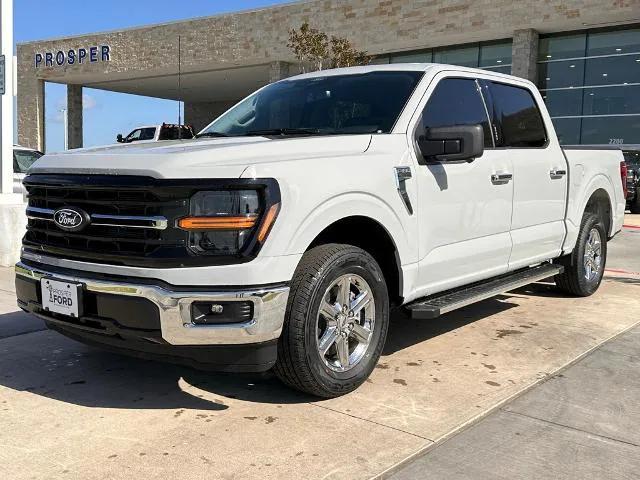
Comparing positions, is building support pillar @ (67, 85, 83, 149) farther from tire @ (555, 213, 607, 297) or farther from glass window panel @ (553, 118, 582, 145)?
tire @ (555, 213, 607, 297)

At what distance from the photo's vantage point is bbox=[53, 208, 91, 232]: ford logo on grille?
11.1ft

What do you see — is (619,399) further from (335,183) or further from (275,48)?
(275,48)

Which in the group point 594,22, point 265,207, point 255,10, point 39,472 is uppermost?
point 255,10

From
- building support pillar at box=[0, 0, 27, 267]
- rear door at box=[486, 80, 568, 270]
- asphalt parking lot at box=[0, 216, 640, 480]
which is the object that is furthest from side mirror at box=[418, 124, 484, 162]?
building support pillar at box=[0, 0, 27, 267]

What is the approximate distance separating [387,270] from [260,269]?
1.22 metres

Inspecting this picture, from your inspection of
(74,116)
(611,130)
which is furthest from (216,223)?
(74,116)

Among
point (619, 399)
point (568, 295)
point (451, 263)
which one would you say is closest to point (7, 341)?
point (451, 263)

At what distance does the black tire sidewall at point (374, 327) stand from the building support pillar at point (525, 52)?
2161 cm

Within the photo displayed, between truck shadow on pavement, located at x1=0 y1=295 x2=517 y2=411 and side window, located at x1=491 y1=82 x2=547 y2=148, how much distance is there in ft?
5.96

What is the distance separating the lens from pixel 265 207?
10.3ft

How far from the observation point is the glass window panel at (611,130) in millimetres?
23425

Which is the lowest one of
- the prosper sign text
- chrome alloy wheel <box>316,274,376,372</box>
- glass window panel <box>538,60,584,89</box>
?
chrome alloy wheel <box>316,274,376,372</box>

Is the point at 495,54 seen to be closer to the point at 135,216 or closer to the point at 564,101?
the point at 564,101

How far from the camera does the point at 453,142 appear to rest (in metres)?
3.92
